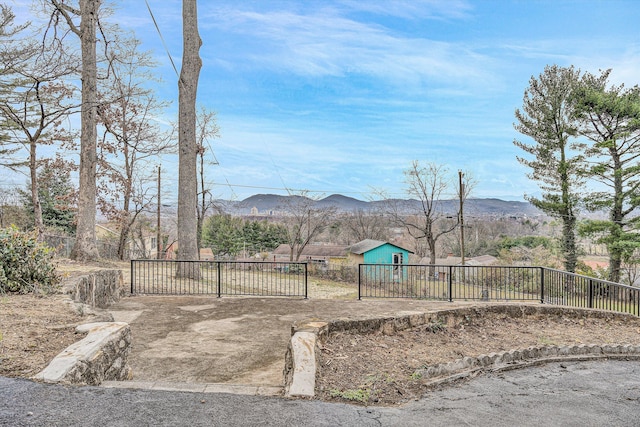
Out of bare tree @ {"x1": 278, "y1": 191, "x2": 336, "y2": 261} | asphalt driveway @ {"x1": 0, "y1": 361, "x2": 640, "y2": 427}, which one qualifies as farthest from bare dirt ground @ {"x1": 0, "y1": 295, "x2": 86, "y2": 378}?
bare tree @ {"x1": 278, "y1": 191, "x2": 336, "y2": 261}

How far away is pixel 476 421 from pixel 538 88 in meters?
27.5

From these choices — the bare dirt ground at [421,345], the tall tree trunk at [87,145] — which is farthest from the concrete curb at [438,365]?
the tall tree trunk at [87,145]

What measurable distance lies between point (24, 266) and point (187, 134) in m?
7.66

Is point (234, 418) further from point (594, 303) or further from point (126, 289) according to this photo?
point (594, 303)

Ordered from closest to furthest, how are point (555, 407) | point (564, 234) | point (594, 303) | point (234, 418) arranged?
point (234, 418) → point (555, 407) → point (594, 303) → point (564, 234)

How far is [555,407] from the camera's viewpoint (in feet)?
11.6

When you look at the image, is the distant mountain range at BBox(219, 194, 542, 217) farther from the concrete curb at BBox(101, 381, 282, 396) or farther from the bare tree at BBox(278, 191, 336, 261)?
the concrete curb at BBox(101, 381, 282, 396)

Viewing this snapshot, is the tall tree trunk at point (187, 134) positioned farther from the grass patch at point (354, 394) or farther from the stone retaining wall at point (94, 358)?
the grass patch at point (354, 394)

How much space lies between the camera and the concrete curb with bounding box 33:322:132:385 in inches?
121

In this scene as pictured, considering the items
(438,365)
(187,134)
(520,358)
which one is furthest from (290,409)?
(187,134)

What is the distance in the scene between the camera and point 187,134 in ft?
43.8

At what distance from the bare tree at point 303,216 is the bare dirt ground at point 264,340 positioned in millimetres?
27241

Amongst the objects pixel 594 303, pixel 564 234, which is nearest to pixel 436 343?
pixel 594 303

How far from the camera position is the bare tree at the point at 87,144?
1284cm
